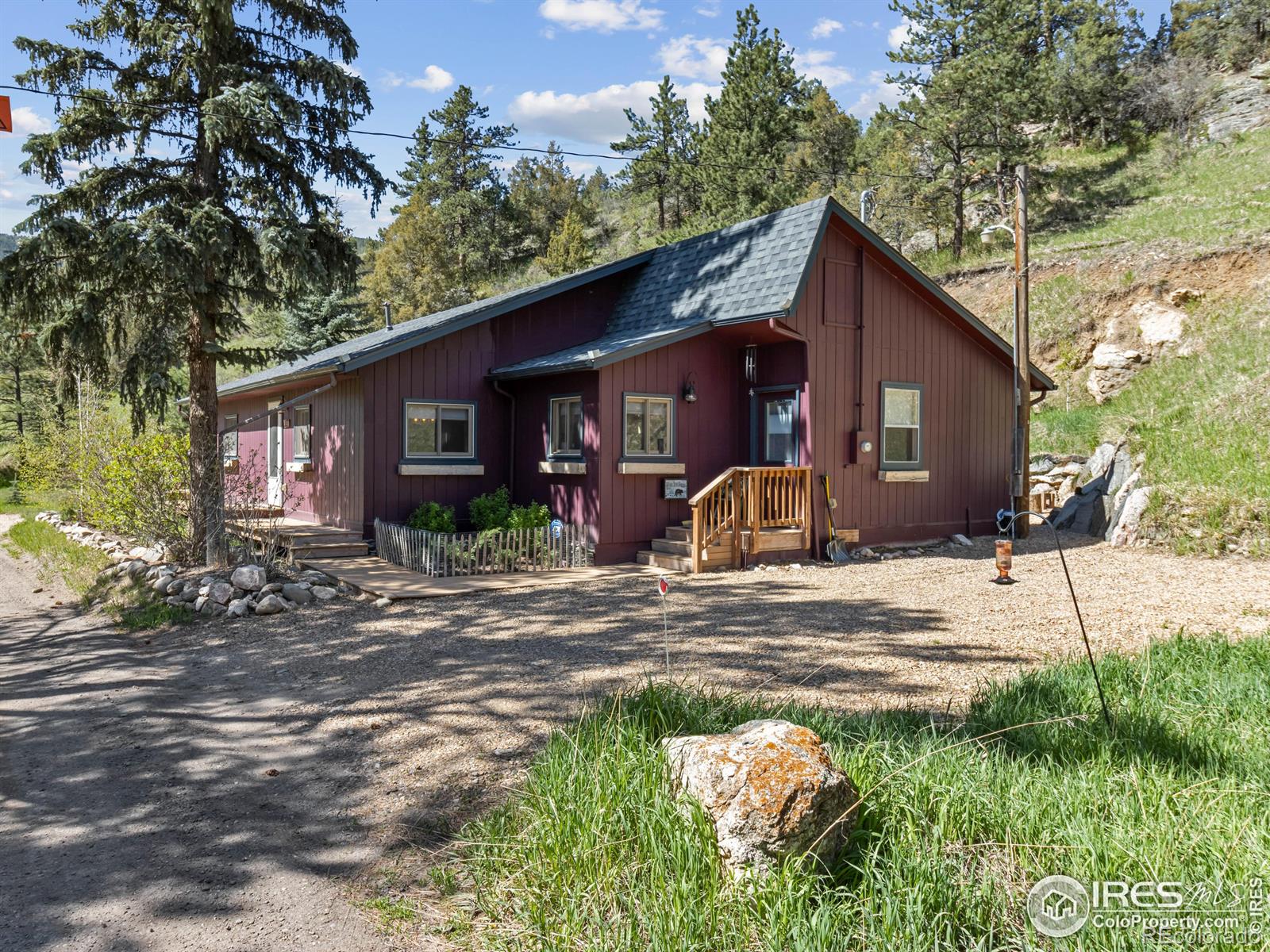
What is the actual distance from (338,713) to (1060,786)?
4524 mm

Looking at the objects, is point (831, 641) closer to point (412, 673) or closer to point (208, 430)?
point (412, 673)

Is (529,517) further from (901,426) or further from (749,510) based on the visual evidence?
(901,426)

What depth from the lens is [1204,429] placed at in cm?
1498

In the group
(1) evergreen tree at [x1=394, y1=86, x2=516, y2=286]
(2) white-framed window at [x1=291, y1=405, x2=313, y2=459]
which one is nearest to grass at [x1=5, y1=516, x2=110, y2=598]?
(2) white-framed window at [x1=291, y1=405, x2=313, y2=459]

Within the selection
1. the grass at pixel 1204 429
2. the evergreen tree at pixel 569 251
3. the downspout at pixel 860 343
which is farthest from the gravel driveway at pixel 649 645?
the evergreen tree at pixel 569 251

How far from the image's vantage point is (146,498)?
11.4 metres

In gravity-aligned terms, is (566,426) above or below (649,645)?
above

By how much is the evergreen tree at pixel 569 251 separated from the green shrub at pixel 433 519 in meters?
26.6

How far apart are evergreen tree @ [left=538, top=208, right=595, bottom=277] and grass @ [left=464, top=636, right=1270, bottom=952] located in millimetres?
35509

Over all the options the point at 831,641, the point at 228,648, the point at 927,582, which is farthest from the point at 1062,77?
the point at 228,648

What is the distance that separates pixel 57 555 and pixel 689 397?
11.2 m

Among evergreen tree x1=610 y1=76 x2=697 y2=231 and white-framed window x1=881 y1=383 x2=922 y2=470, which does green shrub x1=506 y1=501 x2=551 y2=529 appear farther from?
evergreen tree x1=610 y1=76 x2=697 y2=231

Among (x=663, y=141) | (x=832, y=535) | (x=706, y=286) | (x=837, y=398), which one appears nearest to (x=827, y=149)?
(x=663, y=141)

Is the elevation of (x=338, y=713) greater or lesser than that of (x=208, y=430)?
lesser
